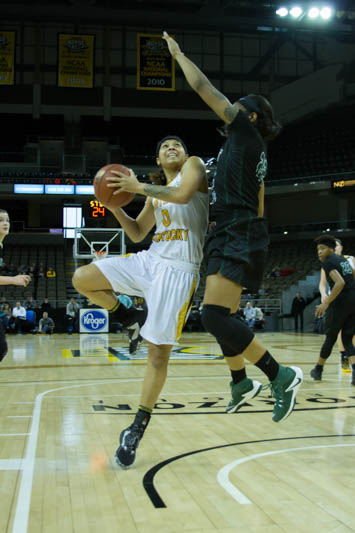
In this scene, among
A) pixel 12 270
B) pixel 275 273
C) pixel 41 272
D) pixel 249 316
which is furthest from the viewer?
pixel 275 273

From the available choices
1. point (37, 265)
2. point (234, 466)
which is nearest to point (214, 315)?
point (234, 466)

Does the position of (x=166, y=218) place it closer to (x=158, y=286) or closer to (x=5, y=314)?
(x=158, y=286)

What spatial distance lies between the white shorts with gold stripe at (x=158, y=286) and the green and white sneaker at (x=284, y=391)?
0.64m

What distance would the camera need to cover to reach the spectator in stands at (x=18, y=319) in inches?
757

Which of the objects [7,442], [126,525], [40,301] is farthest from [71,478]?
[40,301]

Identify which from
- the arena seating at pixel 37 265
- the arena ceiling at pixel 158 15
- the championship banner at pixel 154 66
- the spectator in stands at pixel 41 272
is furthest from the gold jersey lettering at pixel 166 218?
the spectator in stands at pixel 41 272

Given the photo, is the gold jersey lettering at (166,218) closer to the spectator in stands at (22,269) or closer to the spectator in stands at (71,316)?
the spectator in stands at (71,316)

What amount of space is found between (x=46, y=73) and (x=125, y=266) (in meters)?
26.4

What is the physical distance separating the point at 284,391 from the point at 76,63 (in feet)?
71.2

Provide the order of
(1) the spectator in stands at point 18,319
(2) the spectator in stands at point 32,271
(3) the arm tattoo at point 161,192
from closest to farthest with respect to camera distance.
Answer: 1. (3) the arm tattoo at point 161,192
2. (1) the spectator in stands at point 18,319
3. (2) the spectator in stands at point 32,271

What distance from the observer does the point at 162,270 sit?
3436mm

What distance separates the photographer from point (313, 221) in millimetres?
30031

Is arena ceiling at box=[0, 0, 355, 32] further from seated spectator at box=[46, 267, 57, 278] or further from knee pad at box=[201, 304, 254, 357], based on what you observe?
knee pad at box=[201, 304, 254, 357]

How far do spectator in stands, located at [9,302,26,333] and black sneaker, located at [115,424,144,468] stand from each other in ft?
54.9
